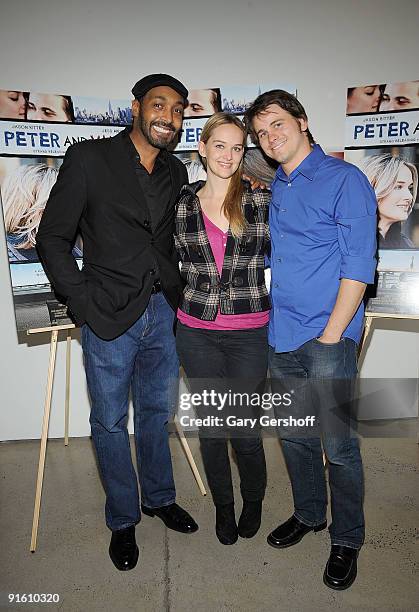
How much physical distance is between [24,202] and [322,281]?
1.51 meters

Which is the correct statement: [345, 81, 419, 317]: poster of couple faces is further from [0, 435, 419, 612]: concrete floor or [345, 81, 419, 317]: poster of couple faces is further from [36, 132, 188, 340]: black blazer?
[36, 132, 188, 340]: black blazer

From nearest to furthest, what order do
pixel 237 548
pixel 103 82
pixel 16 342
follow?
1. pixel 237 548
2. pixel 103 82
3. pixel 16 342

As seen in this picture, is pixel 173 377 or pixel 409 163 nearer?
pixel 173 377

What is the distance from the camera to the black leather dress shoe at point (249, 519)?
7.07 feet

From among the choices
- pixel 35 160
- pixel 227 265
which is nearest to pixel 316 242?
pixel 227 265

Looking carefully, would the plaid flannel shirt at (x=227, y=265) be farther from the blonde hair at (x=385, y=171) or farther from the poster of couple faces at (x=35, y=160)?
the blonde hair at (x=385, y=171)

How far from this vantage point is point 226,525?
213 centimetres

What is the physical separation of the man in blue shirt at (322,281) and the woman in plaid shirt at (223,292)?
0.08 metres

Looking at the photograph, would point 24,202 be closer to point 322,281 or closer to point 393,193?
point 322,281

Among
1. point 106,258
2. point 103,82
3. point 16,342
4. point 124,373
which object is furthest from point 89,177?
point 16,342

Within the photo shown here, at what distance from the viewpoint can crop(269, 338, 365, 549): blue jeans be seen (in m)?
1.81

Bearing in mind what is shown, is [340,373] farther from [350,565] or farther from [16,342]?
[16,342]

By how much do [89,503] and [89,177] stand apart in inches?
63.3

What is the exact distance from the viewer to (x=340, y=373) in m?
1.81
